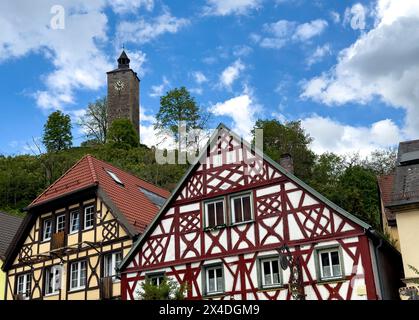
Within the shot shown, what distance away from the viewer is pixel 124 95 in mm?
93312

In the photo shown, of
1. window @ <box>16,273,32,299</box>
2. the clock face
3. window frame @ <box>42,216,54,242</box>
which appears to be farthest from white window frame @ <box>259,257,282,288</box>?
the clock face

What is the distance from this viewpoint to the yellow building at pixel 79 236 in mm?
22953

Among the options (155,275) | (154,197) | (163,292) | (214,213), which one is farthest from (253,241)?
(154,197)

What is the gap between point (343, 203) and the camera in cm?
4006

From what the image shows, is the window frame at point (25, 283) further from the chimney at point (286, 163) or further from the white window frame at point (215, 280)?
the chimney at point (286, 163)

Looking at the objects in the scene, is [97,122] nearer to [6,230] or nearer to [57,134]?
[57,134]

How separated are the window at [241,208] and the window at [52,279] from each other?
334 inches

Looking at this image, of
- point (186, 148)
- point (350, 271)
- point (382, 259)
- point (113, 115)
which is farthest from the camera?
point (113, 115)

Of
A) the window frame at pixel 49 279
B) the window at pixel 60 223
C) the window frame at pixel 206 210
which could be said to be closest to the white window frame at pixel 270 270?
the window frame at pixel 206 210

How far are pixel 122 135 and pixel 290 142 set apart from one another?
2922 centimetres

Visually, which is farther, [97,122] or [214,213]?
[97,122]

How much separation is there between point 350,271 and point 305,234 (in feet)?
5.98
